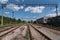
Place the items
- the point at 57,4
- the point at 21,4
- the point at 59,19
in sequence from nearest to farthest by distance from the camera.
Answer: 1. the point at 59,19
2. the point at 21,4
3. the point at 57,4

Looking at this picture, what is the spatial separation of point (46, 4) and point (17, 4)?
25.9ft

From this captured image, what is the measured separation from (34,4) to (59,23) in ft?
27.4

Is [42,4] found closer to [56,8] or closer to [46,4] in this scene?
[46,4]

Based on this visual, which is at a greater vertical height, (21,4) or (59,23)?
(21,4)

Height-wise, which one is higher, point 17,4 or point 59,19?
point 17,4

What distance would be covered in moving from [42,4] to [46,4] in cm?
109

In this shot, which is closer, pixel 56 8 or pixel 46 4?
pixel 46 4

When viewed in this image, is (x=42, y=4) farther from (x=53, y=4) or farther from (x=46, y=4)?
(x=53, y=4)

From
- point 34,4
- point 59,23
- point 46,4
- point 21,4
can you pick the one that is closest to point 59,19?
point 59,23

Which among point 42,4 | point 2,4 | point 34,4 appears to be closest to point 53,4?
point 42,4

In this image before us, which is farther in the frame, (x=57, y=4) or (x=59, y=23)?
(x=57, y=4)

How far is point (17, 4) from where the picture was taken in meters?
31.3

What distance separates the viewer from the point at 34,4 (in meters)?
32.2

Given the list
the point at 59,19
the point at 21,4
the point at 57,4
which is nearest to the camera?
the point at 59,19
